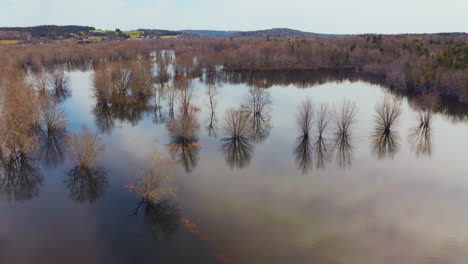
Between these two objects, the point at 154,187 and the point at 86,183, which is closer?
the point at 154,187

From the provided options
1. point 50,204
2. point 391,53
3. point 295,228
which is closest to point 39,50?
point 50,204

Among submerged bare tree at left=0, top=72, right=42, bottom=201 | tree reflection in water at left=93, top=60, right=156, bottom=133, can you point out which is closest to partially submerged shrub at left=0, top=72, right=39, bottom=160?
submerged bare tree at left=0, top=72, right=42, bottom=201

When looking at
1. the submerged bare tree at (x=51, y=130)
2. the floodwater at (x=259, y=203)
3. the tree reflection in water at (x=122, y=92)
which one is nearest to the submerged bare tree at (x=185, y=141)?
the floodwater at (x=259, y=203)

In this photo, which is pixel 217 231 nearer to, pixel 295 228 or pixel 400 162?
pixel 295 228

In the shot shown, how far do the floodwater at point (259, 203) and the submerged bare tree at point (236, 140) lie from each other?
0.22m

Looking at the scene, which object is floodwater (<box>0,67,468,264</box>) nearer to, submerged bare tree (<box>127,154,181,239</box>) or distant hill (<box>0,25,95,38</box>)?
submerged bare tree (<box>127,154,181,239</box>)

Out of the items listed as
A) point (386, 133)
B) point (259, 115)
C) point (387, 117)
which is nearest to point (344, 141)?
point (386, 133)

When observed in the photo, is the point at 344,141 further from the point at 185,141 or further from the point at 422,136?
the point at 185,141

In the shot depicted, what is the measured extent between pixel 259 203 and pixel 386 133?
1939cm

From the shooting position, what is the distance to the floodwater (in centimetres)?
1597

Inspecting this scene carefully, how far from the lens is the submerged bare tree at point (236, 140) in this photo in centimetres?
2708

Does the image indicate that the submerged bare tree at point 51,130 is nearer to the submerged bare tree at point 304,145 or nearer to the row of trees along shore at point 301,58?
the submerged bare tree at point 304,145

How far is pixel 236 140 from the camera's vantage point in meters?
30.2

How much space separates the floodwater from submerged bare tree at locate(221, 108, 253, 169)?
8.8 inches
